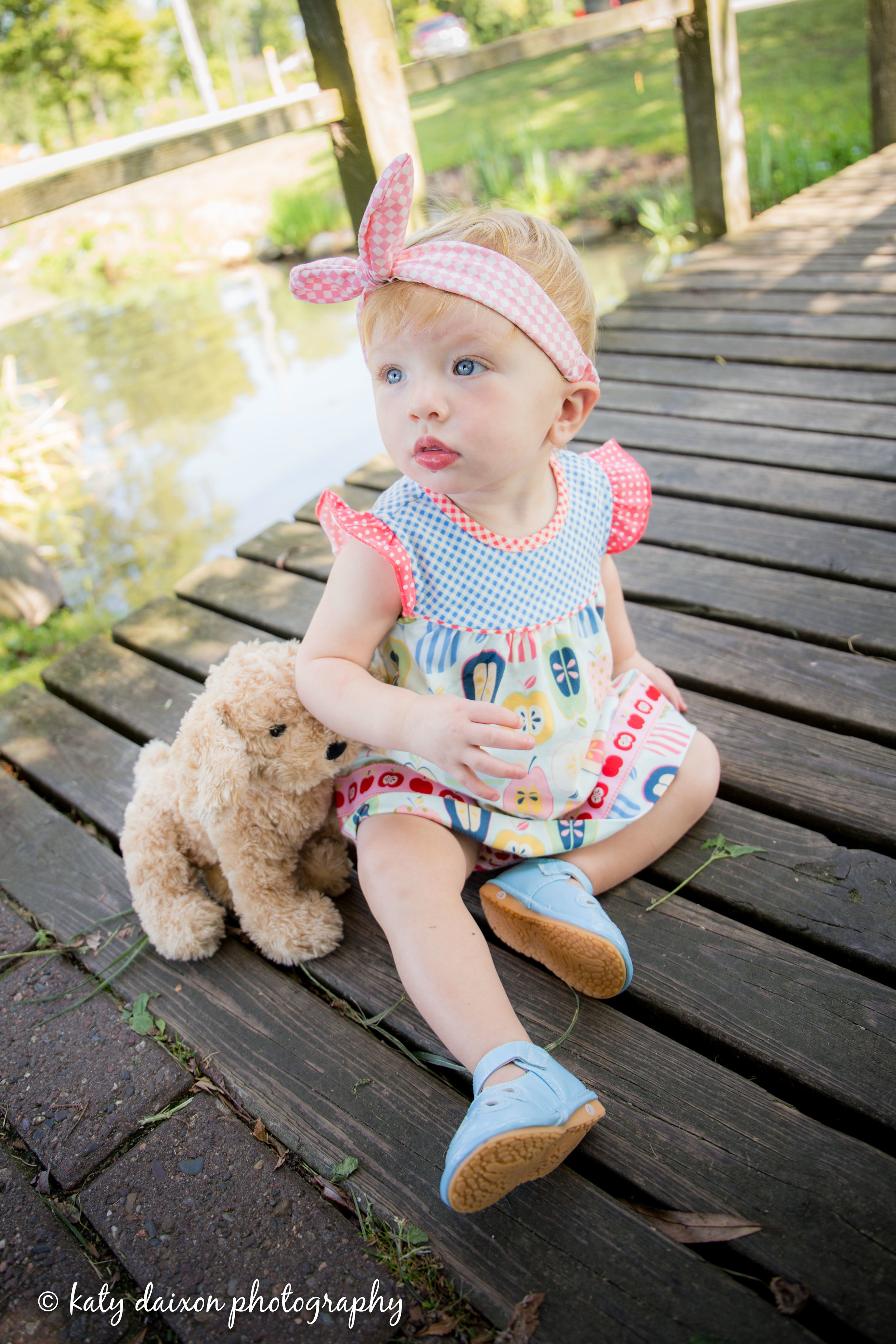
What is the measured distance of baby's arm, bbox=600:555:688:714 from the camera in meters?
1.61

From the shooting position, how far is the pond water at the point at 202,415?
12.6 feet

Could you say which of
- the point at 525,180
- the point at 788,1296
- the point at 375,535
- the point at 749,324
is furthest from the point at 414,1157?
the point at 525,180

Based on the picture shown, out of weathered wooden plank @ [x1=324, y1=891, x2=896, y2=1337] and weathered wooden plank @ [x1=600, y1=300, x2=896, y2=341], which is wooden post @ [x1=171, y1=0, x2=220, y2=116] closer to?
weathered wooden plank @ [x1=600, y1=300, x2=896, y2=341]

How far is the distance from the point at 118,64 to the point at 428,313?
24300mm

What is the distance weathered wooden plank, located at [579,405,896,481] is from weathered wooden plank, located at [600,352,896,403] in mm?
94

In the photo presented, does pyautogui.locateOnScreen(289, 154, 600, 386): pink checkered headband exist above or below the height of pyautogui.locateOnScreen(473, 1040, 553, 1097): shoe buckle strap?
above

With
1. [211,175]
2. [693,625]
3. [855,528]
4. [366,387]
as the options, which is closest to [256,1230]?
[693,625]

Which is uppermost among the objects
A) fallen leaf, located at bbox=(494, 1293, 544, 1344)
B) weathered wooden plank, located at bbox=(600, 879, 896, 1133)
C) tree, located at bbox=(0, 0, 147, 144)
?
tree, located at bbox=(0, 0, 147, 144)

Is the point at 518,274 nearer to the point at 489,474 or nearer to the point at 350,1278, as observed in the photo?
the point at 489,474

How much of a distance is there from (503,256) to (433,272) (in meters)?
0.12

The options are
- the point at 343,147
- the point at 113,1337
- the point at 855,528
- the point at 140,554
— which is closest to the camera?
the point at 113,1337

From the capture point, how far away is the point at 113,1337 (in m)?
0.98

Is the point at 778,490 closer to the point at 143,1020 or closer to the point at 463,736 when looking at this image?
the point at 463,736

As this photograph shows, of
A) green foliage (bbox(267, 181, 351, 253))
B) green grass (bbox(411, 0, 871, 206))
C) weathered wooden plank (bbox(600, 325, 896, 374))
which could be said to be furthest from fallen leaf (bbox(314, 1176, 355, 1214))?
green foliage (bbox(267, 181, 351, 253))
